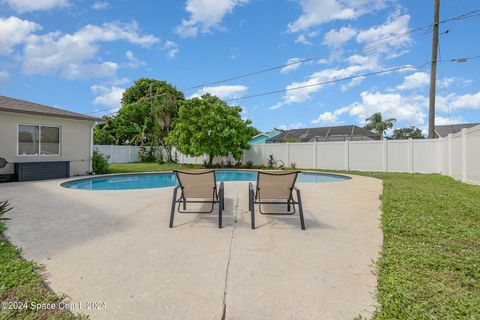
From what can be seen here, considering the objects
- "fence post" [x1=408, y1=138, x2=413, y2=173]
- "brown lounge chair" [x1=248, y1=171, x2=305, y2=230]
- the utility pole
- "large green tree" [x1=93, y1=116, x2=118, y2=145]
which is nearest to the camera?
"brown lounge chair" [x1=248, y1=171, x2=305, y2=230]

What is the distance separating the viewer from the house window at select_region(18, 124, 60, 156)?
35.2 ft

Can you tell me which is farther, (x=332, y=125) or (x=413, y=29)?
(x=332, y=125)

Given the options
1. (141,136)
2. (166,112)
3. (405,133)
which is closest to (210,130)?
(166,112)

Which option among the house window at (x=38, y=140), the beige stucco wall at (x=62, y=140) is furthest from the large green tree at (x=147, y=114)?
the house window at (x=38, y=140)

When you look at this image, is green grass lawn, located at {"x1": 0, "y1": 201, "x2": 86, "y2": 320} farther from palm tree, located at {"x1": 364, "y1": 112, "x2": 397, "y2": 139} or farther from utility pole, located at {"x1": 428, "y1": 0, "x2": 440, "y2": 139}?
palm tree, located at {"x1": 364, "y1": 112, "x2": 397, "y2": 139}

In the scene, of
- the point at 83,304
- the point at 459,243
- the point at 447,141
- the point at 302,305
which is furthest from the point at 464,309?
the point at 447,141

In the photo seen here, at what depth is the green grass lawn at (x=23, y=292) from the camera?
196cm

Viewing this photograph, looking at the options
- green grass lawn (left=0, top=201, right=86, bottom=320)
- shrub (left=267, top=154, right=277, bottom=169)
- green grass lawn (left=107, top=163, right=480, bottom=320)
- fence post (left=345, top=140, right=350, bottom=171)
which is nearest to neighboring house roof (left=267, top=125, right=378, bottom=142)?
shrub (left=267, top=154, right=277, bottom=169)

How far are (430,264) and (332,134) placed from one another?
1502 inches

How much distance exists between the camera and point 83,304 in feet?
7.02

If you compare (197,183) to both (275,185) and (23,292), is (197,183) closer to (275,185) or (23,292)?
(275,185)

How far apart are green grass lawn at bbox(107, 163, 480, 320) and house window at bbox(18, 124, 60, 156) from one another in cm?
1322

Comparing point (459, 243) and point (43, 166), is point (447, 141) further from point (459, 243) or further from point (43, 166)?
point (43, 166)

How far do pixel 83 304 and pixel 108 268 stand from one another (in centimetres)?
65
